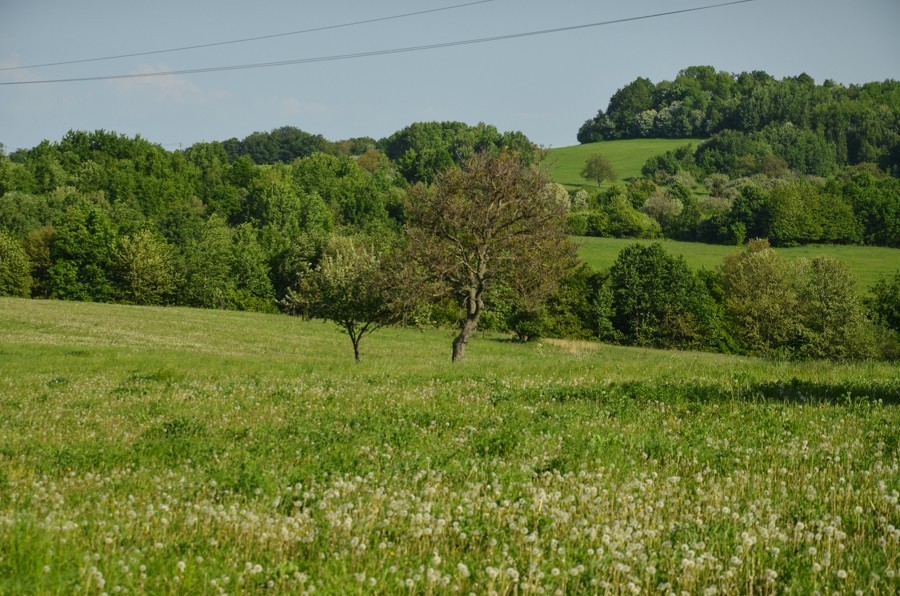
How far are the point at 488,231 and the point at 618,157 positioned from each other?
536 feet

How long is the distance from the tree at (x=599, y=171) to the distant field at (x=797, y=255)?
5190cm

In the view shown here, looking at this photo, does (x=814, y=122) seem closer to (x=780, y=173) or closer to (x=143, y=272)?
(x=780, y=173)

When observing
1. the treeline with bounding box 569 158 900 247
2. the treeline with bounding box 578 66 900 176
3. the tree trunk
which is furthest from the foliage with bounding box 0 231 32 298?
the treeline with bounding box 578 66 900 176

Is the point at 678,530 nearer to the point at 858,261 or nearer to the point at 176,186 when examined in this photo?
the point at 858,261

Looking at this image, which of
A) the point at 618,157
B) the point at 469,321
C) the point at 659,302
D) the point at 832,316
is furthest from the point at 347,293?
the point at 618,157

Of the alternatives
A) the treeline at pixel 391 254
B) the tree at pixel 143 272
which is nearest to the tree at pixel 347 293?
the treeline at pixel 391 254

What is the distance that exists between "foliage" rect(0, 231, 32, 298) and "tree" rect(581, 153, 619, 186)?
114903 mm

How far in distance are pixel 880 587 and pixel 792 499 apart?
1.96 m

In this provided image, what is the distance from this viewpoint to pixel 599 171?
16762cm

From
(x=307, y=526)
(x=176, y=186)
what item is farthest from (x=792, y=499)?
(x=176, y=186)

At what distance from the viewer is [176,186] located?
5069 inches

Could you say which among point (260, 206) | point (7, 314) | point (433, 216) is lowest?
point (7, 314)

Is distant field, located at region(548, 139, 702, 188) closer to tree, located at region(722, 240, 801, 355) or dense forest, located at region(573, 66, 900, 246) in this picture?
dense forest, located at region(573, 66, 900, 246)

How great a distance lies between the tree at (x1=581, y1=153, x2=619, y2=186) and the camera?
167125mm
